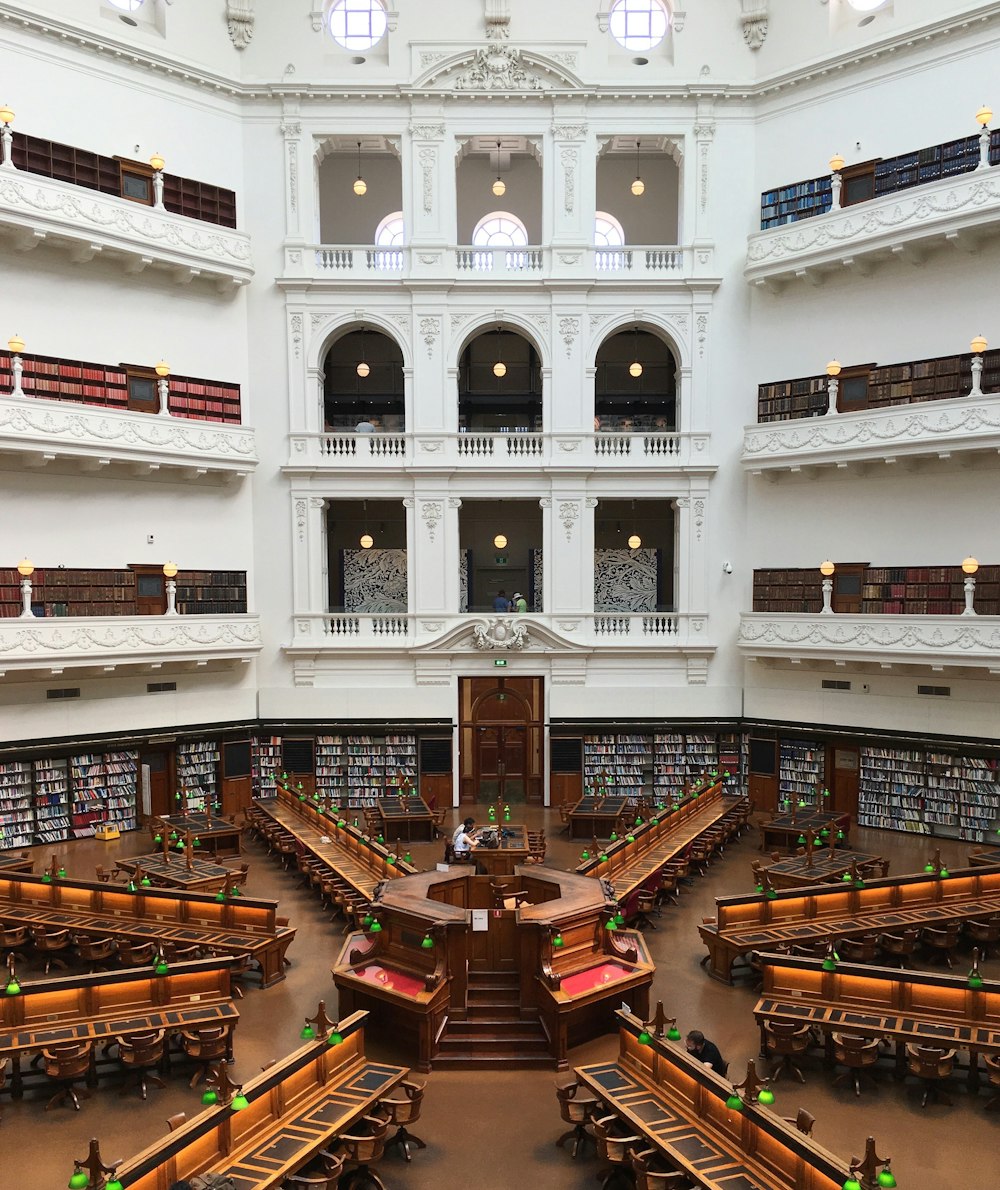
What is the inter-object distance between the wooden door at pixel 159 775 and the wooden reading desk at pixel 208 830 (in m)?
1.63

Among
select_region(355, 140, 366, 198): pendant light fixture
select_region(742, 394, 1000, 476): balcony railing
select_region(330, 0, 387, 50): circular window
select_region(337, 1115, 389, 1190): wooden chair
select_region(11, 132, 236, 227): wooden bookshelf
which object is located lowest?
select_region(337, 1115, 389, 1190): wooden chair

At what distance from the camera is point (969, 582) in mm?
15828

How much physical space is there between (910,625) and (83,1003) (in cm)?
1403

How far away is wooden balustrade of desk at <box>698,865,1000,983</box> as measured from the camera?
10586mm

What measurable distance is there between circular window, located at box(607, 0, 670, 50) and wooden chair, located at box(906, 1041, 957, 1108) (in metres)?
19.1

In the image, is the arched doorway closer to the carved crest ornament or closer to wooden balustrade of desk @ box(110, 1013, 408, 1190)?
the carved crest ornament

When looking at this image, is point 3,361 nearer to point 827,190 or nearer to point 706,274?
point 706,274

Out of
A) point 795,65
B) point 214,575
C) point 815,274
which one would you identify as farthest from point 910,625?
point 214,575

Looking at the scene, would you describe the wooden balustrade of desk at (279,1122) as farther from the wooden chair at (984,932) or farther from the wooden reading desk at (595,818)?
the wooden reading desk at (595,818)

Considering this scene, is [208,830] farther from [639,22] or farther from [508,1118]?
[639,22]

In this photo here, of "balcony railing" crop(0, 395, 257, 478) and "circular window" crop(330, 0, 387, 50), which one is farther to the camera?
"circular window" crop(330, 0, 387, 50)

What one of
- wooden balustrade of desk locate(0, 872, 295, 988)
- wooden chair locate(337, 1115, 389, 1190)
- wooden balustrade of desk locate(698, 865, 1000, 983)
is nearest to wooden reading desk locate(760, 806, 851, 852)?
wooden balustrade of desk locate(698, 865, 1000, 983)

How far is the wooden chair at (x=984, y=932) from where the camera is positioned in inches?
432

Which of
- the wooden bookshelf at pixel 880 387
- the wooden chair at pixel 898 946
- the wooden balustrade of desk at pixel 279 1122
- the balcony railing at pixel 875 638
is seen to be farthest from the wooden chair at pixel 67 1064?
the wooden bookshelf at pixel 880 387
